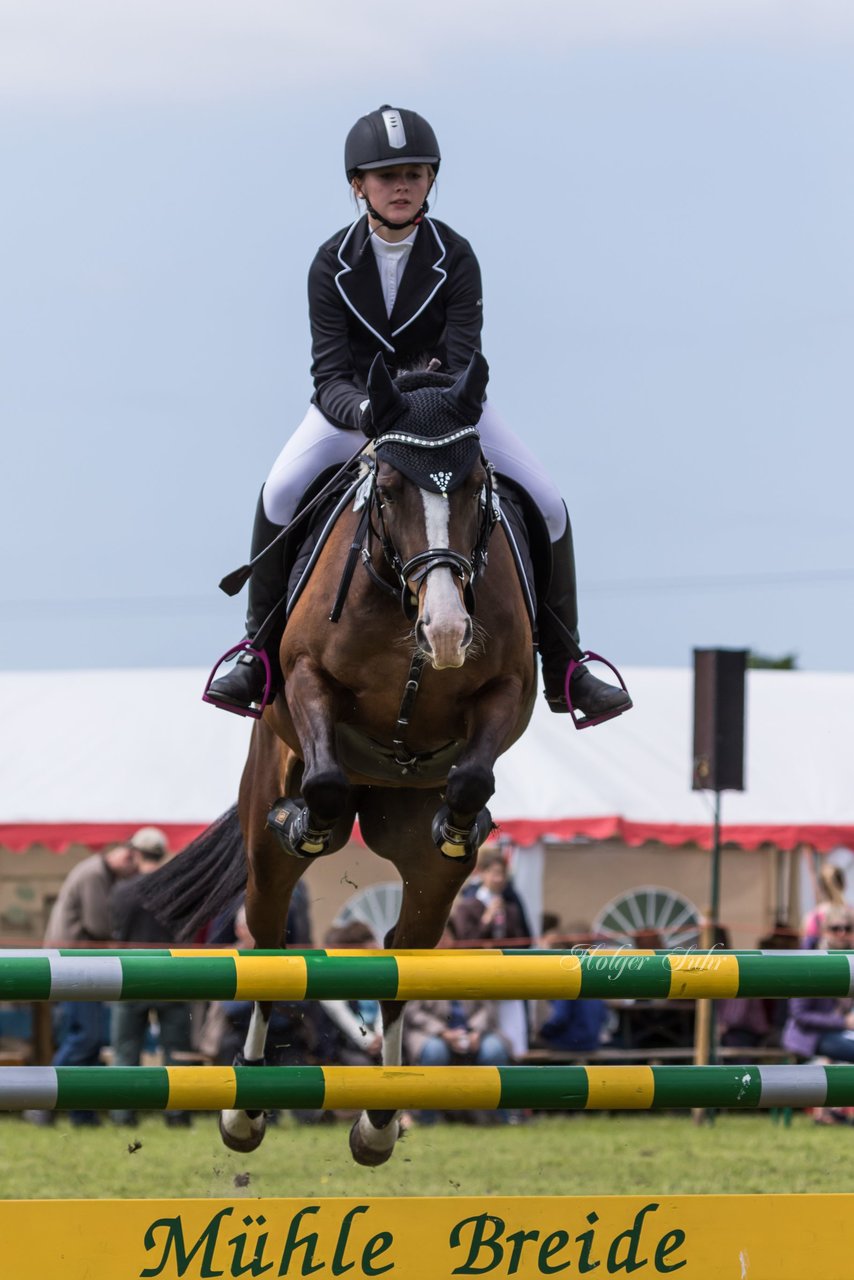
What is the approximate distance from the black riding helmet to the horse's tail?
281 cm

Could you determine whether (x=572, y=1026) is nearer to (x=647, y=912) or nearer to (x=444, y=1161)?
(x=647, y=912)

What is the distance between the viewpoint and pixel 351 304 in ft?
19.9

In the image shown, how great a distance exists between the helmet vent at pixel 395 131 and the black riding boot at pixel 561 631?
1.46 m

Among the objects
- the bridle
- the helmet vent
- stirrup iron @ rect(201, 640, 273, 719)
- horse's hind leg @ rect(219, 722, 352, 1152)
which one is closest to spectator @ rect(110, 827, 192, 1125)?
horse's hind leg @ rect(219, 722, 352, 1152)

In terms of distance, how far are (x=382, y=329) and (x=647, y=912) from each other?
35.6 ft

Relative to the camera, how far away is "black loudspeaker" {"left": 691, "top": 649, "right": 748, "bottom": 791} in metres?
13.3

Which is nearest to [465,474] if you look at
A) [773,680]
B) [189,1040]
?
[189,1040]

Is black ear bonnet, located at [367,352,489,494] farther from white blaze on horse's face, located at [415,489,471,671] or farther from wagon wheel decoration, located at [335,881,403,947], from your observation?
wagon wheel decoration, located at [335,881,403,947]

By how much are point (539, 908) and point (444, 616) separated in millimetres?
10722

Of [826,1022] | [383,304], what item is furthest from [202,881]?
[826,1022]

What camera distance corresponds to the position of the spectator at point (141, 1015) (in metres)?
11.8

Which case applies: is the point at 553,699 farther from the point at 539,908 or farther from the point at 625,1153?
the point at 539,908

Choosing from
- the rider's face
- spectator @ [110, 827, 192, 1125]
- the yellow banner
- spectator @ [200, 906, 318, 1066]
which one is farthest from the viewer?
spectator @ [110, 827, 192, 1125]

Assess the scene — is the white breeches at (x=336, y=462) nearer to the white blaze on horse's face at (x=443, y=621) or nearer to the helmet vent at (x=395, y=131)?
the helmet vent at (x=395, y=131)
